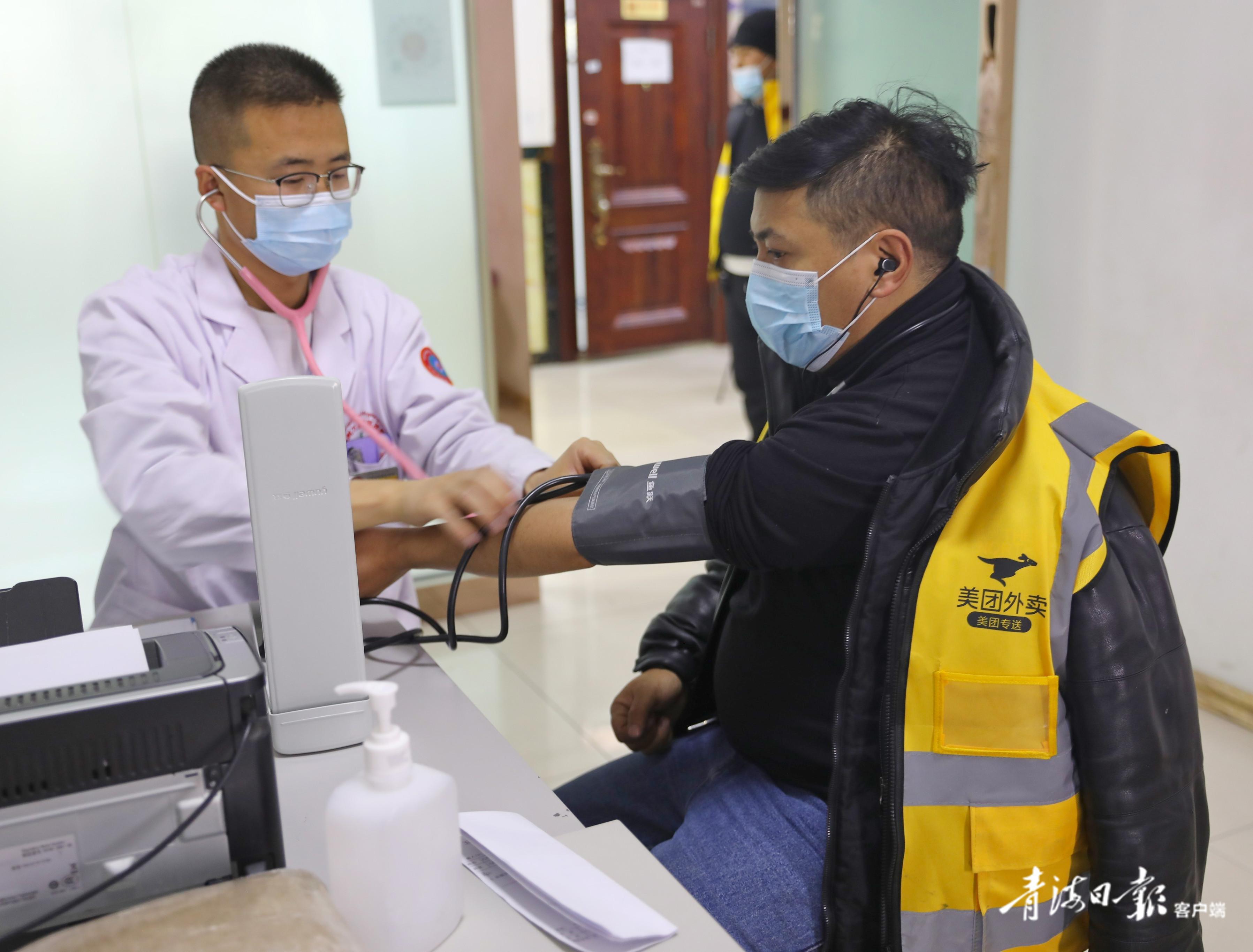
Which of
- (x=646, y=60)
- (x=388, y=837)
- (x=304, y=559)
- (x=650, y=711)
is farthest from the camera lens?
(x=646, y=60)

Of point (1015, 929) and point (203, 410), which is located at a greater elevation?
point (203, 410)

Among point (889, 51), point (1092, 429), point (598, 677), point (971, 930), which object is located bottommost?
point (598, 677)

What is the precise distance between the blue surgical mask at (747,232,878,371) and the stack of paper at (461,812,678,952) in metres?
0.63

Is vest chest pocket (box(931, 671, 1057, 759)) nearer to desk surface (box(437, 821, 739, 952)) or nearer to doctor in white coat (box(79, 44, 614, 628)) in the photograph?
desk surface (box(437, 821, 739, 952))

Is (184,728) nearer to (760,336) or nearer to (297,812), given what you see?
(297,812)

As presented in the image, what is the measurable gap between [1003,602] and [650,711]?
52 cm

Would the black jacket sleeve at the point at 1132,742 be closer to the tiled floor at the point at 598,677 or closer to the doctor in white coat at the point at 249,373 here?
the doctor in white coat at the point at 249,373

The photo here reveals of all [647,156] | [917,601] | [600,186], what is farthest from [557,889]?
[647,156]

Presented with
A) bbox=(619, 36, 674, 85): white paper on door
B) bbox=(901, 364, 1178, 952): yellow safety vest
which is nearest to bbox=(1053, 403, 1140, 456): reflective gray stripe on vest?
bbox=(901, 364, 1178, 952): yellow safety vest

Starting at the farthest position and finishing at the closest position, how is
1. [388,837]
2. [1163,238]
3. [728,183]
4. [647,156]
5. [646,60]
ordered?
[647,156], [646,60], [728,183], [1163,238], [388,837]

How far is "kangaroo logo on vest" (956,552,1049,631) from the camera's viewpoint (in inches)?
36.8

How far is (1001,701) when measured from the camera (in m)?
0.96

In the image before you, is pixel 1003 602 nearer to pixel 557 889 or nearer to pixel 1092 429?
pixel 1092 429

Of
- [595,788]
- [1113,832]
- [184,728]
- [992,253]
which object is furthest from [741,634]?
[992,253]
